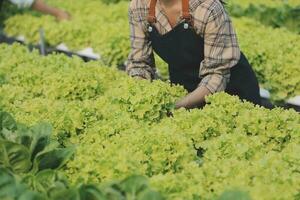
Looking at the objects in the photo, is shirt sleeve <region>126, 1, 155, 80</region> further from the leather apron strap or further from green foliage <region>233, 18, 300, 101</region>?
green foliage <region>233, 18, 300, 101</region>

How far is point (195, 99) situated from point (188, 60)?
15.2 inches

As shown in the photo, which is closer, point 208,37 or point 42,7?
point 208,37

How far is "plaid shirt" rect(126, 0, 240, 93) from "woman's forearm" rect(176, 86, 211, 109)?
0.15 feet

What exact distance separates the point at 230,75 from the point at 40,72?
5.95 ft

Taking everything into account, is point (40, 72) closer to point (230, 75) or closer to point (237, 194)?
point (230, 75)

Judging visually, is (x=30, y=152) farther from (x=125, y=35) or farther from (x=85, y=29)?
(x=85, y=29)

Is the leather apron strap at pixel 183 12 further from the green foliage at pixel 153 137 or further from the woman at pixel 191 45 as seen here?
the green foliage at pixel 153 137

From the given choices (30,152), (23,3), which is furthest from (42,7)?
(30,152)

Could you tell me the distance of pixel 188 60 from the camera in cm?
501

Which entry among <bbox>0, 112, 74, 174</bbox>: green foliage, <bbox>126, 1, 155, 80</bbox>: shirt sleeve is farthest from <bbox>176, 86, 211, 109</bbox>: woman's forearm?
<bbox>0, 112, 74, 174</bbox>: green foliage

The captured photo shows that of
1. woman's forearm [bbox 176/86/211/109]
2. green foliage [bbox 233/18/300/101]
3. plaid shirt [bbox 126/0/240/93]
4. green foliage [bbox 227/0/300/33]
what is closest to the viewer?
plaid shirt [bbox 126/0/240/93]

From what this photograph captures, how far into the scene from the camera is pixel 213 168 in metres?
3.46

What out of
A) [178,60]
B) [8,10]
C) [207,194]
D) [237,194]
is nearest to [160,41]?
[178,60]

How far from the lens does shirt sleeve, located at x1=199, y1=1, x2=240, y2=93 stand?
4559 millimetres
